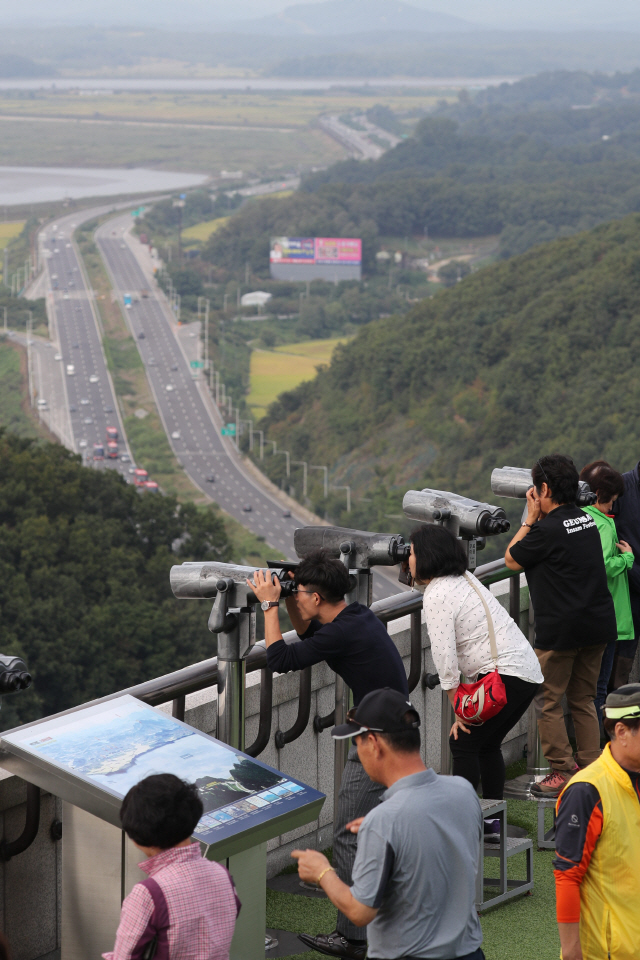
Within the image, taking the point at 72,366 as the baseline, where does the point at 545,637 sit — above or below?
above

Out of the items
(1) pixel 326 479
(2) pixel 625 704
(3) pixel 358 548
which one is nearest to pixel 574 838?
(2) pixel 625 704

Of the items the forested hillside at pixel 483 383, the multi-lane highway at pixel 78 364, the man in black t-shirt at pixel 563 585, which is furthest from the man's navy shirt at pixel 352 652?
the multi-lane highway at pixel 78 364

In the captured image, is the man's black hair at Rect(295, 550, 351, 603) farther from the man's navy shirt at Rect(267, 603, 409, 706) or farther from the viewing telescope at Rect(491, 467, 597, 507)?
the viewing telescope at Rect(491, 467, 597, 507)

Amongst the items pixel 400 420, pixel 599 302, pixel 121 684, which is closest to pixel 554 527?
pixel 121 684

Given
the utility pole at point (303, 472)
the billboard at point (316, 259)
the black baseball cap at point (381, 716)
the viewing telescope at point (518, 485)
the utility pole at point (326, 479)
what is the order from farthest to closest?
the billboard at point (316, 259) < the utility pole at point (303, 472) < the utility pole at point (326, 479) < the viewing telescope at point (518, 485) < the black baseball cap at point (381, 716)

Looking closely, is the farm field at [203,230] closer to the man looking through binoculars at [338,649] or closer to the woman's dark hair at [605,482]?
the woman's dark hair at [605,482]

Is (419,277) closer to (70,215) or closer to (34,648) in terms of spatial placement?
(70,215)

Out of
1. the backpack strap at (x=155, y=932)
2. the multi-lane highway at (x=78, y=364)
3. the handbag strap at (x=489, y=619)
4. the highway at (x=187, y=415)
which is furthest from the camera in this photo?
the multi-lane highway at (x=78, y=364)

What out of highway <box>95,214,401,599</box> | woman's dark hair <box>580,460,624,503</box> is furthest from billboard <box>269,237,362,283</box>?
woman's dark hair <box>580,460,624,503</box>
